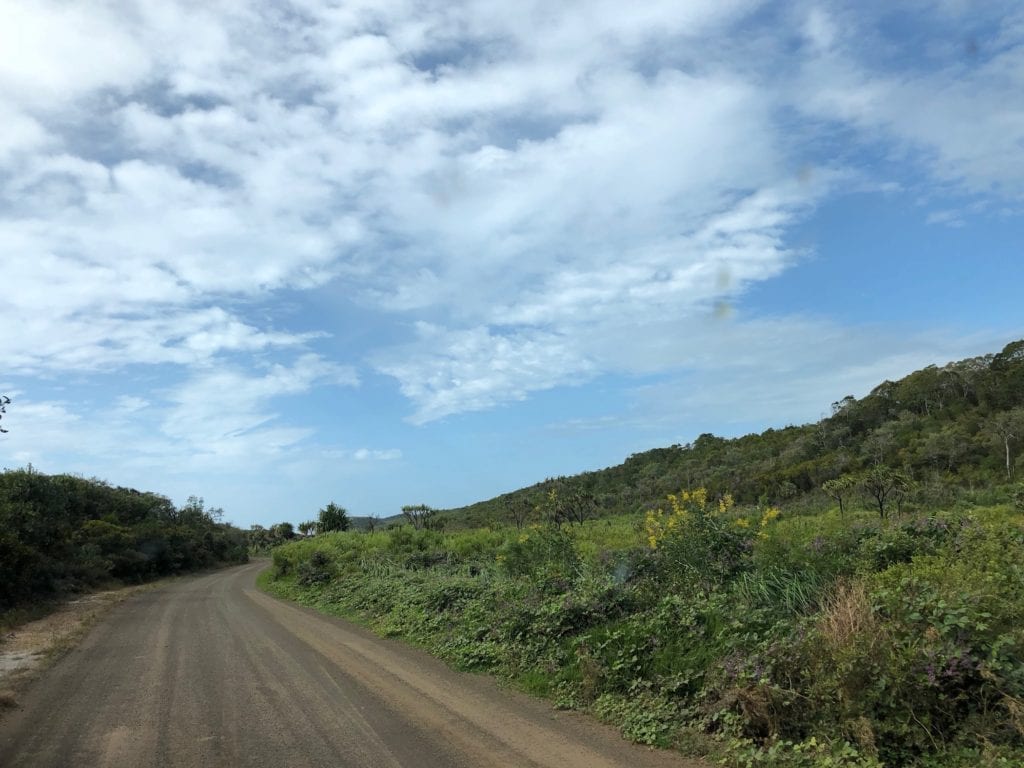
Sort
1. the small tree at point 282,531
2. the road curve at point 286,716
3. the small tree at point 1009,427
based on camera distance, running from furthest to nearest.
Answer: the small tree at point 282,531
the small tree at point 1009,427
the road curve at point 286,716

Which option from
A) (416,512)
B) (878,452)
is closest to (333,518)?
(416,512)

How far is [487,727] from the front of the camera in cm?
743

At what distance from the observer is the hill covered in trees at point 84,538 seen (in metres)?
24.2

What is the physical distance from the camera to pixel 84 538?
37906 mm

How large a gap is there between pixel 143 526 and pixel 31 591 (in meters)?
24.6

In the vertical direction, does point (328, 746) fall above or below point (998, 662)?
below

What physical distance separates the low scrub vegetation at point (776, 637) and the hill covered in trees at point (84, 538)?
Answer: 1775cm

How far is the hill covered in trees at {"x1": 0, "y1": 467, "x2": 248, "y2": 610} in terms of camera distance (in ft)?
79.3

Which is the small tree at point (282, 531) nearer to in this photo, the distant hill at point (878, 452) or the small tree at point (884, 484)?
the distant hill at point (878, 452)

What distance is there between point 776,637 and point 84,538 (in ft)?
136

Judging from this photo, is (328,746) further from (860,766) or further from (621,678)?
(860,766)

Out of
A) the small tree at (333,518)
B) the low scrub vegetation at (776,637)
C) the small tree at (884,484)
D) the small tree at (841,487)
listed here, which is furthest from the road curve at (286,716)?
the small tree at (333,518)

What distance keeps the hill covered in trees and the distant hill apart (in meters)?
28.1

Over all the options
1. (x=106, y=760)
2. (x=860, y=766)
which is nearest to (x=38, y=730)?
(x=106, y=760)
